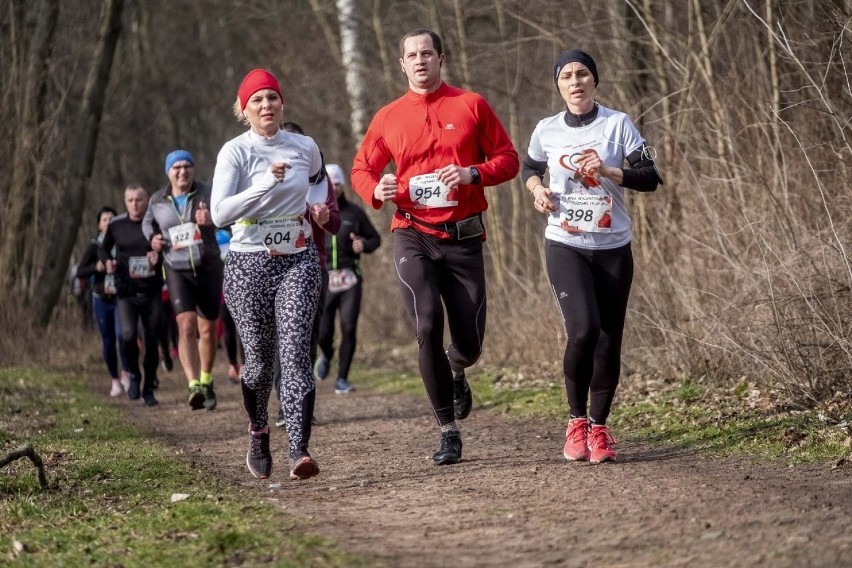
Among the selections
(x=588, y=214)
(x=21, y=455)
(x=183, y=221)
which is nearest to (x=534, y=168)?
(x=588, y=214)

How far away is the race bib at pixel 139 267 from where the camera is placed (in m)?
13.6

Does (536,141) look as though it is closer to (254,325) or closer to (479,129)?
(479,129)

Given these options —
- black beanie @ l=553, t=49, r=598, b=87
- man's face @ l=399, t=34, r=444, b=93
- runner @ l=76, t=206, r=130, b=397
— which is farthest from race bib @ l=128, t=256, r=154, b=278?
black beanie @ l=553, t=49, r=598, b=87

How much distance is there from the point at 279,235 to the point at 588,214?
5.35 feet

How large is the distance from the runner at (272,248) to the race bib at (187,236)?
4181mm

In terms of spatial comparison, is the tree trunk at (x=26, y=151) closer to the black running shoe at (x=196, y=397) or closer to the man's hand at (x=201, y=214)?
the black running shoe at (x=196, y=397)

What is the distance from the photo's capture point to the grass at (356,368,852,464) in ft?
25.0

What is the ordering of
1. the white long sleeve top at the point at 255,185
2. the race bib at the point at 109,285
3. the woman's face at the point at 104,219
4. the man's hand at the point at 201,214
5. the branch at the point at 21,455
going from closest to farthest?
the branch at the point at 21,455, the white long sleeve top at the point at 255,185, the man's hand at the point at 201,214, the race bib at the point at 109,285, the woman's face at the point at 104,219

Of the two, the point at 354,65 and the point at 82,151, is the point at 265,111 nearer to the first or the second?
the point at 354,65

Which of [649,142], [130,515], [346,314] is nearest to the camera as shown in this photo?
[130,515]

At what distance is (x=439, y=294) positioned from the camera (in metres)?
7.41

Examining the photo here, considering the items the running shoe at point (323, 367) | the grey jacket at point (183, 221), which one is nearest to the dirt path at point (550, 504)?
the grey jacket at point (183, 221)

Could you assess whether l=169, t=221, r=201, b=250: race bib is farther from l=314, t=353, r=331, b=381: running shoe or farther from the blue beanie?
l=314, t=353, r=331, b=381: running shoe

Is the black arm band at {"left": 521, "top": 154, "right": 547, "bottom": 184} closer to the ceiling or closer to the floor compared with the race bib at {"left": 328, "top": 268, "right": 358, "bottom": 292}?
closer to the ceiling
